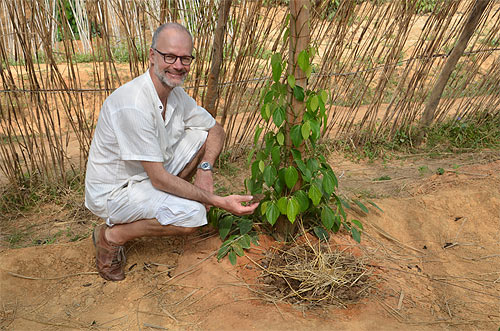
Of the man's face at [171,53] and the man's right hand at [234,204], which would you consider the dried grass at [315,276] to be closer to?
the man's right hand at [234,204]

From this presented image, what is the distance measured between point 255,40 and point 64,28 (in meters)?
1.32

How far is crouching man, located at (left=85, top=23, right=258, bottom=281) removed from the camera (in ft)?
6.56

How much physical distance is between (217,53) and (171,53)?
0.98 metres

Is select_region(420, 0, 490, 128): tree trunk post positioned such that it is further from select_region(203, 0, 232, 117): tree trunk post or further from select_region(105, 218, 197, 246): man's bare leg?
select_region(105, 218, 197, 246): man's bare leg

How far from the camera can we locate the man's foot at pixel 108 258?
7.29 feet

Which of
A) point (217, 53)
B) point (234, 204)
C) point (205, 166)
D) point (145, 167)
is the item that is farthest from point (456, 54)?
point (145, 167)

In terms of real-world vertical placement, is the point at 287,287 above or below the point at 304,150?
below

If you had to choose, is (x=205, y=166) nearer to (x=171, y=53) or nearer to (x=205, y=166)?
(x=205, y=166)

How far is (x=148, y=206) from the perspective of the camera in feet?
6.89

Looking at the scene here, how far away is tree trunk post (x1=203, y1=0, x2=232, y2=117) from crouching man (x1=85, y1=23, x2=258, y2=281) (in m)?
0.75

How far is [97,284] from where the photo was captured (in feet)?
7.48

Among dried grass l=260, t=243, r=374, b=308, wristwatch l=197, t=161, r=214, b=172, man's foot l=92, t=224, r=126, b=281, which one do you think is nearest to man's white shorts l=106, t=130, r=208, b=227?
man's foot l=92, t=224, r=126, b=281

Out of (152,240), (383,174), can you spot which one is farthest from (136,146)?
(383,174)

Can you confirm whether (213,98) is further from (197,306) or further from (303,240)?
(197,306)
